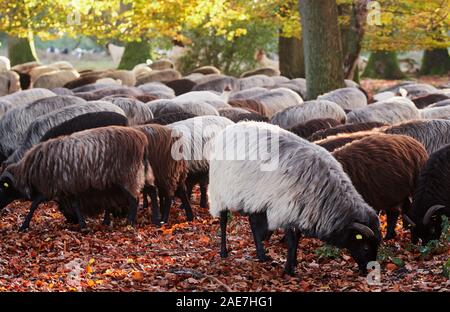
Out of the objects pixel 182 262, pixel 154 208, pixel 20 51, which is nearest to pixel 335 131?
pixel 154 208

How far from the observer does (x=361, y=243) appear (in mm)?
7789

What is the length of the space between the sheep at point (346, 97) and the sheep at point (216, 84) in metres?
5.21

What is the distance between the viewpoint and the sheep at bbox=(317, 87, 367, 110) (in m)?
17.4

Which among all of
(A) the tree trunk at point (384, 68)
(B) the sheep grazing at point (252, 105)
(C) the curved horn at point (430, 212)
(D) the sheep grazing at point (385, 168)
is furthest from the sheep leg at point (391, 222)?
(A) the tree trunk at point (384, 68)

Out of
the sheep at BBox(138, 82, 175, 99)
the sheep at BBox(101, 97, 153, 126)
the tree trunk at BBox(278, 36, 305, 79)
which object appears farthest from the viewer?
the tree trunk at BBox(278, 36, 305, 79)

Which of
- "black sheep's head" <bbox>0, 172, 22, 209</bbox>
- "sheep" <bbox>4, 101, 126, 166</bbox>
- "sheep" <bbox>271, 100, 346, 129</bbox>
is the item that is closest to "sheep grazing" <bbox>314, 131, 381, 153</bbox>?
"black sheep's head" <bbox>0, 172, 22, 209</bbox>

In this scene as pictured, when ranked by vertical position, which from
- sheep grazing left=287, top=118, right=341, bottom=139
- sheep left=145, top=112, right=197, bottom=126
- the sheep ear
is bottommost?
sheep grazing left=287, top=118, right=341, bottom=139

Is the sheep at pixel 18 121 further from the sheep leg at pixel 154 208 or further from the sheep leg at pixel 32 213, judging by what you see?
the sheep leg at pixel 154 208

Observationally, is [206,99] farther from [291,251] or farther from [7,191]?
[291,251]

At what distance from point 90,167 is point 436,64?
1157 inches

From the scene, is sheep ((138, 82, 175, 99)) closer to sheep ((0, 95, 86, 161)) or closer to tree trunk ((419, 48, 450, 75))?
sheep ((0, 95, 86, 161))

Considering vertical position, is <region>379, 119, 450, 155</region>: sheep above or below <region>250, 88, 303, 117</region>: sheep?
above

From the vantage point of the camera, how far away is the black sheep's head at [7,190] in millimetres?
11417

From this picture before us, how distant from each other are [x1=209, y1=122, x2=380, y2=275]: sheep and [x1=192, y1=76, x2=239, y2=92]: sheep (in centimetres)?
1396
